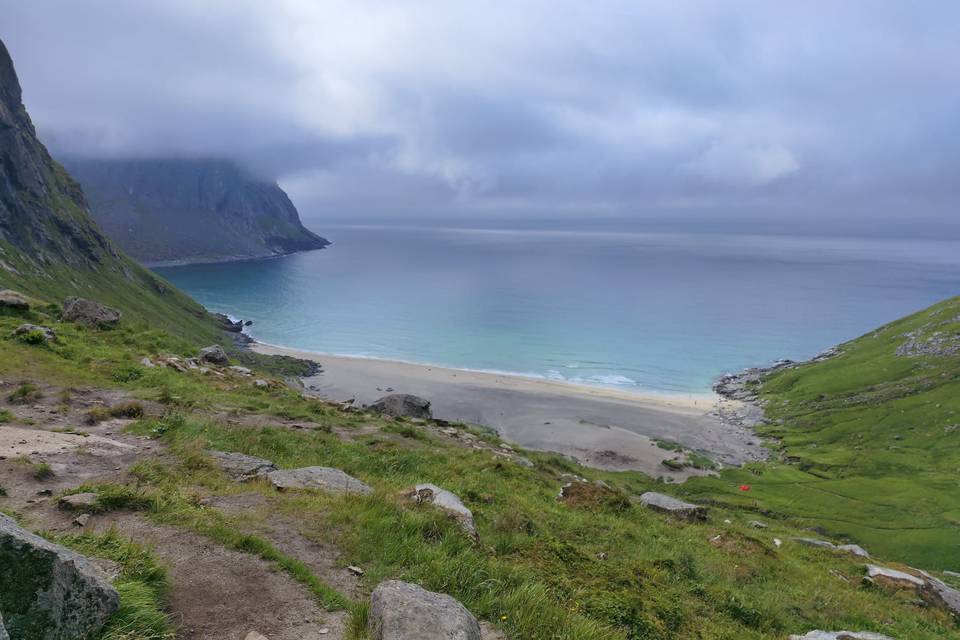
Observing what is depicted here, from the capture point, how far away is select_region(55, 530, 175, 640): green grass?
19.4 ft

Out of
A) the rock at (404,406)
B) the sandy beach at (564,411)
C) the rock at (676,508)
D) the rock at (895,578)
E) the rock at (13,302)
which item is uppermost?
the rock at (13,302)

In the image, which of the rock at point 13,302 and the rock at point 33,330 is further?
the rock at point 13,302

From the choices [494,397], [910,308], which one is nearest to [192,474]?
[494,397]

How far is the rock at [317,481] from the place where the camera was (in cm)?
1301

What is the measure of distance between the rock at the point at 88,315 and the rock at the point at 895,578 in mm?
40866

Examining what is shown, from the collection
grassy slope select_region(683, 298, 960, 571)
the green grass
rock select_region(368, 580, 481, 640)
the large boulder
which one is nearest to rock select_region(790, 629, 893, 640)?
rock select_region(368, 580, 481, 640)

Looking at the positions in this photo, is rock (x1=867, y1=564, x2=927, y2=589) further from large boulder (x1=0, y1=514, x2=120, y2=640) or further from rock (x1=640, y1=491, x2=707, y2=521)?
large boulder (x1=0, y1=514, x2=120, y2=640)

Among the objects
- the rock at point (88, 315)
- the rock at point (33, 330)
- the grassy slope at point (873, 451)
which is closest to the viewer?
the rock at point (33, 330)

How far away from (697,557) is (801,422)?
8156 cm

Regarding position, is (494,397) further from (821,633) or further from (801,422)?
(821,633)

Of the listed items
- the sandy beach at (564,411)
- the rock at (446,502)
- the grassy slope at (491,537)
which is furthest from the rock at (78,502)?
the sandy beach at (564,411)

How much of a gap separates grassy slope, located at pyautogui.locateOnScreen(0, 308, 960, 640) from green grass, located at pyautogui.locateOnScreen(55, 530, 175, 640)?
1.58 meters

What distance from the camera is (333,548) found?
9.76 metres

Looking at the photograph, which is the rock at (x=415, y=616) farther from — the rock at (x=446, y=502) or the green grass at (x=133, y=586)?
the rock at (x=446, y=502)
